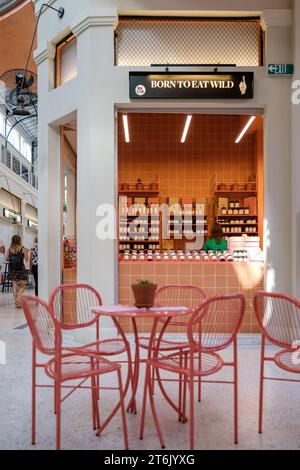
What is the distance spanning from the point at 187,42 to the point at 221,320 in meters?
4.29

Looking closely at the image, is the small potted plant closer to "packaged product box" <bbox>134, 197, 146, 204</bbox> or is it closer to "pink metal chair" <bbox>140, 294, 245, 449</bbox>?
"pink metal chair" <bbox>140, 294, 245, 449</bbox>

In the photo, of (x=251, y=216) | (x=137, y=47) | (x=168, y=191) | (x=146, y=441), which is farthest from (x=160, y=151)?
(x=146, y=441)

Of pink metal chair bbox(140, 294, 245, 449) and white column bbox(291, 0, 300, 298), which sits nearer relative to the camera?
pink metal chair bbox(140, 294, 245, 449)

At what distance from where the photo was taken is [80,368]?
3.03m

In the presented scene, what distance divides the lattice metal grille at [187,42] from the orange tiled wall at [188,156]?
3189 millimetres

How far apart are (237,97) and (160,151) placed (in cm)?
364

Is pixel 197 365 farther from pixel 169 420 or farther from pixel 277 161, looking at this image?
pixel 277 161

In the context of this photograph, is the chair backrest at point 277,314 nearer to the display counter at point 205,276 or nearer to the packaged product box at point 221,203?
the display counter at point 205,276

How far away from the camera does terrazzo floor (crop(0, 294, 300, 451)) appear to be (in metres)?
2.97

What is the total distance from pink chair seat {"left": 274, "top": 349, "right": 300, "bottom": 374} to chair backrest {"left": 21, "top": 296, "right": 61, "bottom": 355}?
138 centimetres

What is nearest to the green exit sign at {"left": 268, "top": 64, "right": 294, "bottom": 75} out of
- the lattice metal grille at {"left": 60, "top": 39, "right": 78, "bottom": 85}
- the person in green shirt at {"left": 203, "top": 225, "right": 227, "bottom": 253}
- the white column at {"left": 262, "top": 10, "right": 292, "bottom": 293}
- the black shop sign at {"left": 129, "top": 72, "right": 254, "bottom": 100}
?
the white column at {"left": 262, "top": 10, "right": 292, "bottom": 293}

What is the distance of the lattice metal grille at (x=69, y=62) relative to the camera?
6656mm

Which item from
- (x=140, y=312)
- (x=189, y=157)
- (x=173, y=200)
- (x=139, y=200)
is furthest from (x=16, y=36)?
(x=140, y=312)

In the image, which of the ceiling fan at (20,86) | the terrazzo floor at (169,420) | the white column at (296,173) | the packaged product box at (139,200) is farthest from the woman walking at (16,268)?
the white column at (296,173)
